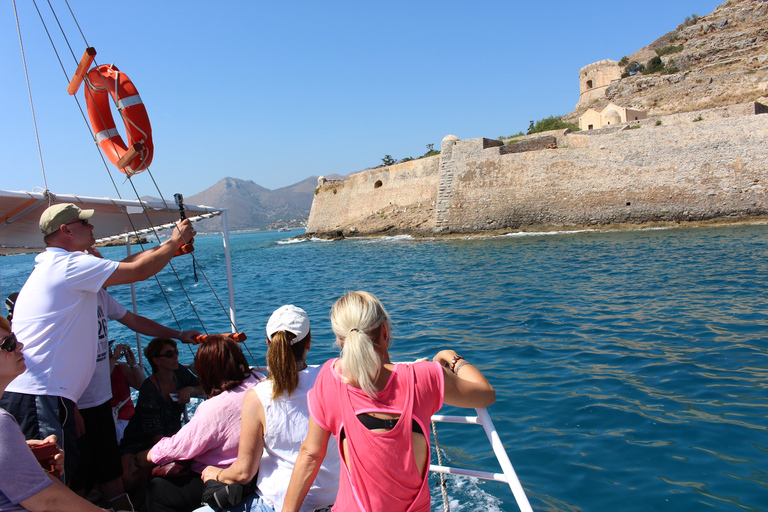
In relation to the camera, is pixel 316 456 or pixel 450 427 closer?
pixel 316 456

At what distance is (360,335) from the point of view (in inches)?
63.9

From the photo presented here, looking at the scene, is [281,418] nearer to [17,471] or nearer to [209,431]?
[209,431]

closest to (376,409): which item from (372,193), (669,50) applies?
(372,193)

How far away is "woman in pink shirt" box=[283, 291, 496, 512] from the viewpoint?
5.27 feet

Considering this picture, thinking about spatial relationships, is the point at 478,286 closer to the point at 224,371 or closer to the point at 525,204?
the point at 224,371

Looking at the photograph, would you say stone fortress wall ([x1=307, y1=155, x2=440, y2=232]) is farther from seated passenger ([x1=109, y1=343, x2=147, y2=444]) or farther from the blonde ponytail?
the blonde ponytail

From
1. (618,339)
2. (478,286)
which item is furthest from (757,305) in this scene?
(478,286)

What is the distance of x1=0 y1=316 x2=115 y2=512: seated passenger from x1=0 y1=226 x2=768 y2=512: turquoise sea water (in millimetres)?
2377

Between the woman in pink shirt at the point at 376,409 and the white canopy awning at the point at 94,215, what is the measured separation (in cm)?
219

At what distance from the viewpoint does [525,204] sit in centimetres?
2533

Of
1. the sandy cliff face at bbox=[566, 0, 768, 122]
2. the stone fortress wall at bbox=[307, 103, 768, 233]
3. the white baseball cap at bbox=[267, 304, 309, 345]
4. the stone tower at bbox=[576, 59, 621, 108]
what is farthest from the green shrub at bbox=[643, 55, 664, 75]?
the white baseball cap at bbox=[267, 304, 309, 345]

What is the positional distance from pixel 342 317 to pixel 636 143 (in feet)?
79.1

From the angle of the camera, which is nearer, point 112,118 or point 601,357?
point 112,118

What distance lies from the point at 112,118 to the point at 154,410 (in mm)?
2338
